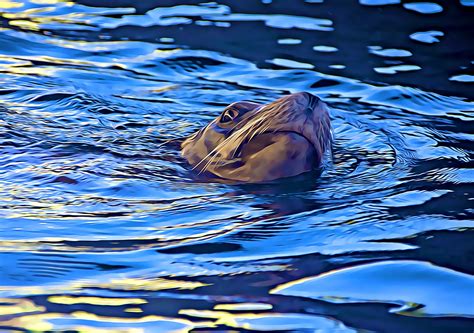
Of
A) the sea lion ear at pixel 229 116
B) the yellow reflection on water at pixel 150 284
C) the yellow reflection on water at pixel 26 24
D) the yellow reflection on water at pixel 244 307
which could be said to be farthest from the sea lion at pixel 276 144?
the yellow reflection on water at pixel 26 24

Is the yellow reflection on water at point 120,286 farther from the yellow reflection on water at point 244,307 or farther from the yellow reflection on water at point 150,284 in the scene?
the yellow reflection on water at point 244,307

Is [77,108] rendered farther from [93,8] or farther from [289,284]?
[289,284]

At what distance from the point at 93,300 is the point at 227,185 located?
1.73 m

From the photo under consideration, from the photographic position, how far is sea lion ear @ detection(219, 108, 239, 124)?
5430 millimetres

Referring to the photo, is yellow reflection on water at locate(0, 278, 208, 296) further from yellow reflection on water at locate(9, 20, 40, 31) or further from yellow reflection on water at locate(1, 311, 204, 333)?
yellow reflection on water at locate(9, 20, 40, 31)

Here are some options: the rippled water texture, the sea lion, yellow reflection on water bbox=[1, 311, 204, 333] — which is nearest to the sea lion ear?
the sea lion

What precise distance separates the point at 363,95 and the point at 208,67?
139cm

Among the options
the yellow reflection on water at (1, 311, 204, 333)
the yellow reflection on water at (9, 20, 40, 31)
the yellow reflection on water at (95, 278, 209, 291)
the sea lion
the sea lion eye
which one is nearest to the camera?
the yellow reflection on water at (1, 311, 204, 333)

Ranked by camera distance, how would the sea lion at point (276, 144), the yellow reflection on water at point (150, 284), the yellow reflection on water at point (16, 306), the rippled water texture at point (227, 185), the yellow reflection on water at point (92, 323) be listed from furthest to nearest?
1. the sea lion at point (276, 144)
2. the yellow reflection on water at point (150, 284)
3. the rippled water texture at point (227, 185)
4. the yellow reflection on water at point (16, 306)
5. the yellow reflection on water at point (92, 323)

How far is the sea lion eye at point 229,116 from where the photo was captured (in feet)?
17.8

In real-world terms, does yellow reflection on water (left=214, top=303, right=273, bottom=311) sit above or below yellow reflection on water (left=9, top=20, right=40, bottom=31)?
below

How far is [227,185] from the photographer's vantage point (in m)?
4.88

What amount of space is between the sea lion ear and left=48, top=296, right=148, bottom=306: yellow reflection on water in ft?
7.55

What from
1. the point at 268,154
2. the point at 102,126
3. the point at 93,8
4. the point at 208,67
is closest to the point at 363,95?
the point at 208,67
